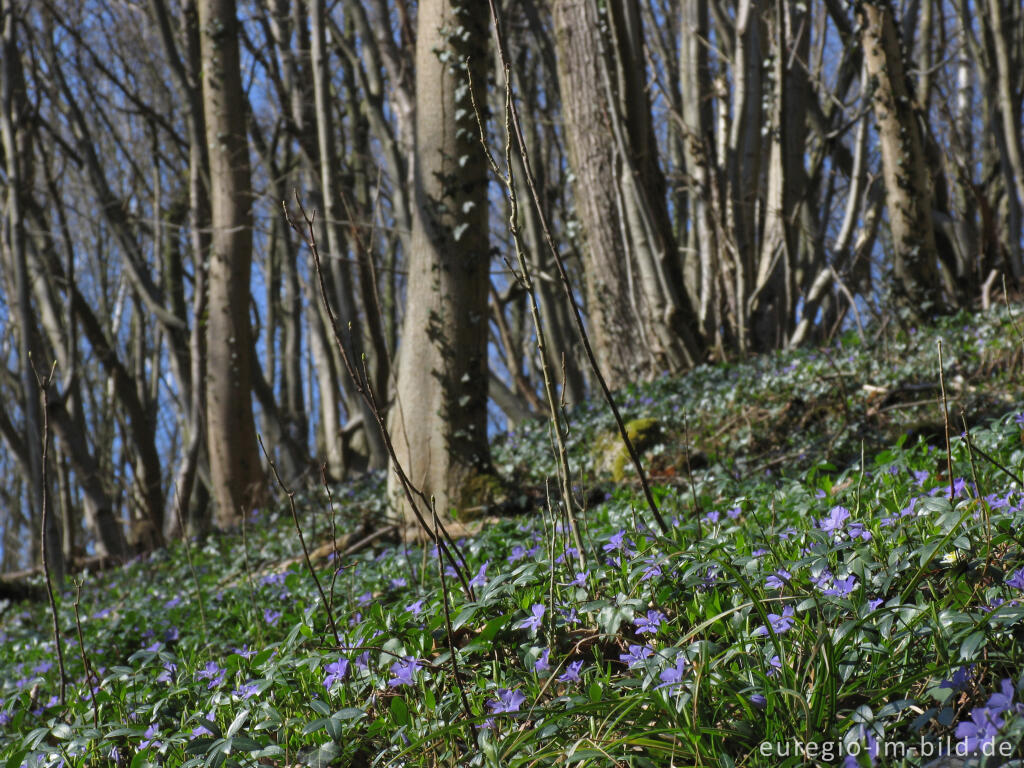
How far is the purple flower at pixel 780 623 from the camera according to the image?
1679 millimetres

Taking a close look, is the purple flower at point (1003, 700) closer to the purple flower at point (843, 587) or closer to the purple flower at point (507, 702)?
the purple flower at point (843, 587)

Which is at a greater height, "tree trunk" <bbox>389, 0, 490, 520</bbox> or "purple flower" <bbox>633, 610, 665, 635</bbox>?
"tree trunk" <bbox>389, 0, 490, 520</bbox>

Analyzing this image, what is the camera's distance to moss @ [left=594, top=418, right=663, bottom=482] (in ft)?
17.3

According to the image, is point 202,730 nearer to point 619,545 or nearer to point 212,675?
point 212,675

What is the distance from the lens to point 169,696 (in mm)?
2160

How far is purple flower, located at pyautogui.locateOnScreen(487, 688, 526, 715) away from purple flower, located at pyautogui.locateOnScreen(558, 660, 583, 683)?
0.35 ft

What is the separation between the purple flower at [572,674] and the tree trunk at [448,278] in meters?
2.96

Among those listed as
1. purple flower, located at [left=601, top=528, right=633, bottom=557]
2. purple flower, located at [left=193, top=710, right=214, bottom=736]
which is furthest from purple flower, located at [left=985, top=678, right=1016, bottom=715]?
purple flower, located at [left=193, top=710, right=214, bottom=736]

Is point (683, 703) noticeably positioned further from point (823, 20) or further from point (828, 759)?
point (823, 20)

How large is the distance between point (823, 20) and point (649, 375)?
16.2ft

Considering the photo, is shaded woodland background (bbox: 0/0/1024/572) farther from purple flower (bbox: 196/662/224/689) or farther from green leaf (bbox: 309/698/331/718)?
green leaf (bbox: 309/698/331/718)

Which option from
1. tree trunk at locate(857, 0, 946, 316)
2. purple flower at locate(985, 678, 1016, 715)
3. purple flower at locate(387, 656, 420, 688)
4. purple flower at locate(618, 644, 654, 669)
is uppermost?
tree trunk at locate(857, 0, 946, 316)

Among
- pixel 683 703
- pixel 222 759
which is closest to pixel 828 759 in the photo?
pixel 683 703

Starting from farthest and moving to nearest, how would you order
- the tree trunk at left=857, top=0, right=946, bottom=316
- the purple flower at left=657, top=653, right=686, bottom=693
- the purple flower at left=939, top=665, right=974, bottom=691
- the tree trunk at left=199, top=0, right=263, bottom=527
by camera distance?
the tree trunk at left=199, top=0, right=263, bottom=527
the tree trunk at left=857, top=0, right=946, bottom=316
the purple flower at left=657, top=653, right=686, bottom=693
the purple flower at left=939, top=665, right=974, bottom=691
